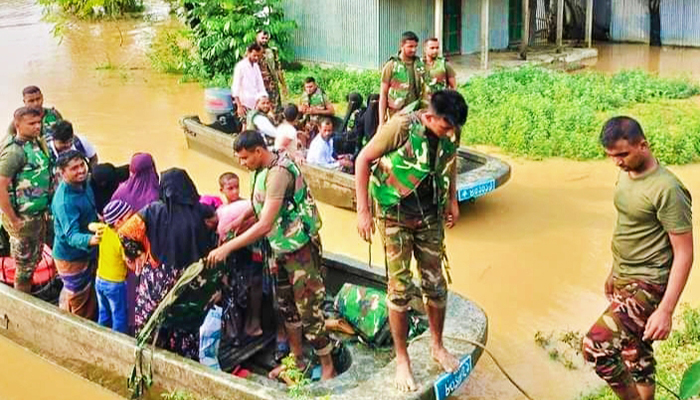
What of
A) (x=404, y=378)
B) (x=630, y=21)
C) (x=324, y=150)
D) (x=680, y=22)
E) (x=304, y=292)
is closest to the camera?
(x=404, y=378)

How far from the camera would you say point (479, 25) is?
1992cm

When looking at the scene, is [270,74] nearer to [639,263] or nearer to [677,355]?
[677,355]

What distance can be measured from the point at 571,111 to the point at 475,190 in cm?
→ 442

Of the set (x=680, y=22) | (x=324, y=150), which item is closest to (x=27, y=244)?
(x=324, y=150)

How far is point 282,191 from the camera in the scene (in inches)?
205

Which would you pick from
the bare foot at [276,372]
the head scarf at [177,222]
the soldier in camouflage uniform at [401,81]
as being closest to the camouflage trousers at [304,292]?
the bare foot at [276,372]

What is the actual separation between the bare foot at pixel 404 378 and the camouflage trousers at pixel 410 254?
329mm

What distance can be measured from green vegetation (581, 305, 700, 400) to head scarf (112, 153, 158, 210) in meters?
3.21

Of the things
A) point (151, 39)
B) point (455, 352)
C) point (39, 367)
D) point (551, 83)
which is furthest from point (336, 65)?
point (455, 352)

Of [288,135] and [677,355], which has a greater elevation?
[288,135]

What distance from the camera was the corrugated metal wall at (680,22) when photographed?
68.5 feet

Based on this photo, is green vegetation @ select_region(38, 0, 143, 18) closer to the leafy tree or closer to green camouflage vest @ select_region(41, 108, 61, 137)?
the leafy tree

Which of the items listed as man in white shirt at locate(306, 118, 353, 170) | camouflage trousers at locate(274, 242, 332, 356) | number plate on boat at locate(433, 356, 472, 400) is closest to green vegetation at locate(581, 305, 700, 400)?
number plate on boat at locate(433, 356, 472, 400)

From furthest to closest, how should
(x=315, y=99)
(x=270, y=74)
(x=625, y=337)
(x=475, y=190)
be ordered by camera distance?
1. (x=270, y=74)
2. (x=315, y=99)
3. (x=475, y=190)
4. (x=625, y=337)
